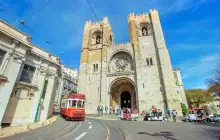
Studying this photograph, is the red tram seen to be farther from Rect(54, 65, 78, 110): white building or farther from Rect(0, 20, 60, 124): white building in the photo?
Rect(54, 65, 78, 110): white building

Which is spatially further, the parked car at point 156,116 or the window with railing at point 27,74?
the parked car at point 156,116

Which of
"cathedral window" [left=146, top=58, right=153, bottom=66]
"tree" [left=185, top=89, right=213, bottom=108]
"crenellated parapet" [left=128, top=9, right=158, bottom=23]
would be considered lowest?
"tree" [left=185, top=89, right=213, bottom=108]

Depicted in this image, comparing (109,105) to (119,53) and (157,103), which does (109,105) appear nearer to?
(157,103)

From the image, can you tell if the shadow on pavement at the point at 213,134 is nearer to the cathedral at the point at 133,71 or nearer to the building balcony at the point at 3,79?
the cathedral at the point at 133,71

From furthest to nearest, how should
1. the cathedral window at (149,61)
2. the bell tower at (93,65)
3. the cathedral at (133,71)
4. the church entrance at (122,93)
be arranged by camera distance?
1. the church entrance at (122,93)
2. the bell tower at (93,65)
3. the cathedral window at (149,61)
4. the cathedral at (133,71)

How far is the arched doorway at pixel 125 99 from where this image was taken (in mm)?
25109

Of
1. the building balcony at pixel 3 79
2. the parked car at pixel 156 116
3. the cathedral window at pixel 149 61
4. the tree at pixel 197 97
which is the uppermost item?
the cathedral window at pixel 149 61

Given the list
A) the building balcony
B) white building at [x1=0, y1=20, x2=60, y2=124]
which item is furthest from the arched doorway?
the building balcony

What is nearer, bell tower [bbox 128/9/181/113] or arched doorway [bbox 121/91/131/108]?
bell tower [bbox 128/9/181/113]

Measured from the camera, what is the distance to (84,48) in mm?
28188

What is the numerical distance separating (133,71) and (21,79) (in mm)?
17327

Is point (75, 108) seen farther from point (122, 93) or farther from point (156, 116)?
point (122, 93)

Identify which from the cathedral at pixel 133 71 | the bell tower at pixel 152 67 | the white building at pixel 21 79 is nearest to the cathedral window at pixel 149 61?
the bell tower at pixel 152 67

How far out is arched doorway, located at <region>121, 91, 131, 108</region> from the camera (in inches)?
989
